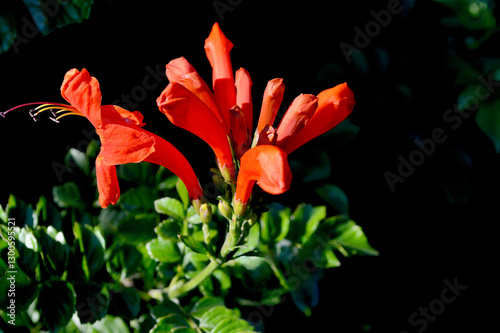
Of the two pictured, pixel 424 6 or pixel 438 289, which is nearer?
pixel 424 6

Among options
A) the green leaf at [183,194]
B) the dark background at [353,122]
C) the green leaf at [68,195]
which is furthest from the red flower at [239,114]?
the green leaf at [68,195]

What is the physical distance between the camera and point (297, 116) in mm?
1174

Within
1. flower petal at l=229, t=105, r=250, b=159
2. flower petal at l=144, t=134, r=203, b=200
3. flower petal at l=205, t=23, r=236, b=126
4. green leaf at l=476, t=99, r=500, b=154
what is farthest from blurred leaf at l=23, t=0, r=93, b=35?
green leaf at l=476, t=99, r=500, b=154

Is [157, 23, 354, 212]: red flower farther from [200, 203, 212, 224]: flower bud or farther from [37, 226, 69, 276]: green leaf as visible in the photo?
[37, 226, 69, 276]: green leaf

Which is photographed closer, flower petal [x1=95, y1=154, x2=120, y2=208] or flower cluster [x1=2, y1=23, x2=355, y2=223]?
flower cluster [x1=2, y1=23, x2=355, y2=223]

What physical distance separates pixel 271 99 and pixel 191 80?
0.23 meters

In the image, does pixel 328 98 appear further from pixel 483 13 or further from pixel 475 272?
pixel 475 272

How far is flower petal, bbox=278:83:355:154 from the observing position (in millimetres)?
1223

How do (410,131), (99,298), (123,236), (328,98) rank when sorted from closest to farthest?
(328,98)
(99,298)
(123,236)
(410,131)

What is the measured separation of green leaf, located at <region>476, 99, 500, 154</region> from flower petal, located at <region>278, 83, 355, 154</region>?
1.24 meters

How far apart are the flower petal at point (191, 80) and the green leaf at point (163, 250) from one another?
2.09 ft

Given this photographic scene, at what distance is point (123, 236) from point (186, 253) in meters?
0.26

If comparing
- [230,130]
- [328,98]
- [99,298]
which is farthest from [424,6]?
[99,298]

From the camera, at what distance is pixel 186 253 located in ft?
5.67
